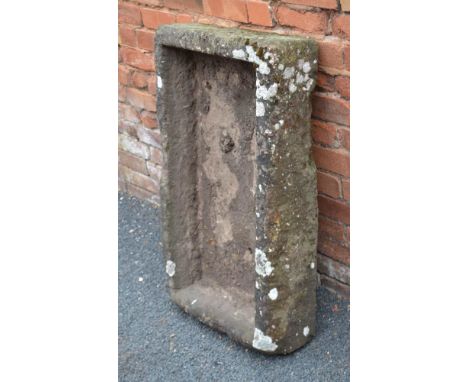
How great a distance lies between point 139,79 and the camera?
10.9 feet

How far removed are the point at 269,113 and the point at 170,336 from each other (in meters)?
0.99

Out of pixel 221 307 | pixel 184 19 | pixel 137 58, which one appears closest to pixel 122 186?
pixel 137 58

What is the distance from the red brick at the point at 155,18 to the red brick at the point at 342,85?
3.02ft

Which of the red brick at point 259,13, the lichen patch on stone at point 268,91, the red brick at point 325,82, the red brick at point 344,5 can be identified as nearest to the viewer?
the lichen patch on stone at point 268,91

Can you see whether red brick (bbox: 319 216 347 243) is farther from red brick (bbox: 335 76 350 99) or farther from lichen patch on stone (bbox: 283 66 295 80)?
lichen patch on stone (bbox: 283 66 295 80)

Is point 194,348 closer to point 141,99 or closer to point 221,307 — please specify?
point 221,307

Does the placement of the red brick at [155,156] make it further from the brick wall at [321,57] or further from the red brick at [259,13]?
the red brick at [259,13]

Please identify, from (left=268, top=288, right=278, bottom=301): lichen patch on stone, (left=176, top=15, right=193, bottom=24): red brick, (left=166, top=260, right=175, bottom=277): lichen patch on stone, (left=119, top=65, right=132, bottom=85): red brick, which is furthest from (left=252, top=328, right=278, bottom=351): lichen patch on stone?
(left=119, top=65, right=132, bottom=85): red brick

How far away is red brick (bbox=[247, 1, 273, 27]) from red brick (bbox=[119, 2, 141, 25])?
79cm

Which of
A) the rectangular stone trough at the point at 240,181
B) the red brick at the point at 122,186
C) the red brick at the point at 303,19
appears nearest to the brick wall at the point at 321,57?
the red brick at the point at 303,19

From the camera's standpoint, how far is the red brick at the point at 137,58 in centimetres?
319

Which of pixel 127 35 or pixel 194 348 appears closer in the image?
pixel 194 348

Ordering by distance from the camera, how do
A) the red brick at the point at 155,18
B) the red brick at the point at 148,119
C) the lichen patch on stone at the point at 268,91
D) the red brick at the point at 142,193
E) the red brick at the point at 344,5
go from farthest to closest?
the red brick at the point at 142,193 → the red brick at the point at 148,119 → the red brick at the point at 155,18 → the red brick at the point at 344,5 → the lichen patch on stone at the point at 268,91

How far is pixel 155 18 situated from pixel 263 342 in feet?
4.94
